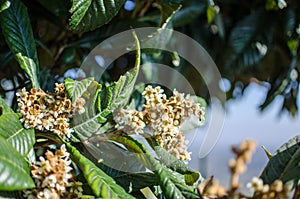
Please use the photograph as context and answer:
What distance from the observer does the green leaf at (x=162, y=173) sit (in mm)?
570

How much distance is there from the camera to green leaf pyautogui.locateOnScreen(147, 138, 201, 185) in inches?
24.7

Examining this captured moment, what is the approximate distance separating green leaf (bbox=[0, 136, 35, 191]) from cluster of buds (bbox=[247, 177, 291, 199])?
217mm

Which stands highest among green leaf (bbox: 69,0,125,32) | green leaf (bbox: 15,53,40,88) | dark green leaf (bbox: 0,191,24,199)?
green leaf (bbox: 69,0,125,32)

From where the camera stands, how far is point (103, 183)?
548 mm

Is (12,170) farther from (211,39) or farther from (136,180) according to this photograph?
(211,39)

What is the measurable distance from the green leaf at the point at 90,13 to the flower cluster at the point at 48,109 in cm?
12

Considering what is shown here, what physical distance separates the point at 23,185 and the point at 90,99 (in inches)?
8.3

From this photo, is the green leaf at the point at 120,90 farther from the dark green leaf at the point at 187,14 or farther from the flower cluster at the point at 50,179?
the dark green leaf at the point at 187,14

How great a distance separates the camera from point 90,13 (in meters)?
0.73

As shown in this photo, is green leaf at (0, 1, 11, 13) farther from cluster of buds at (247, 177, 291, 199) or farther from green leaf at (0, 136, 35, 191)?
cluster of buds at (247, 177, 291, 199)

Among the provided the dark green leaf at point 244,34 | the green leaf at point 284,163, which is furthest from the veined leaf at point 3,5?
the dark green leaf at point 244,34

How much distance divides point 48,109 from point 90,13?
0.17 meters

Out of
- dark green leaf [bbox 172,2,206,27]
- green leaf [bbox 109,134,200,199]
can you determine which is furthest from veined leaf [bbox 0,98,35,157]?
dark green leaf [bbox 172,2,206,27]

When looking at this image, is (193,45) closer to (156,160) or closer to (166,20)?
(166,20)
